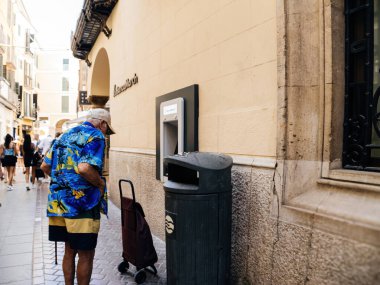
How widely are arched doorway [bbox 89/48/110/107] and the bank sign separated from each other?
3.84 metres

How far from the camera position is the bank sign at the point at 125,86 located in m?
7.39

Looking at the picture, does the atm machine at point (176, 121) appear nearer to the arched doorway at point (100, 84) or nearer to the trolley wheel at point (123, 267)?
the trolley wheel at point (123, 267)

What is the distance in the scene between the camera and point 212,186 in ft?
10.0

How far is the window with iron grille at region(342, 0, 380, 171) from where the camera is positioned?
104 inches

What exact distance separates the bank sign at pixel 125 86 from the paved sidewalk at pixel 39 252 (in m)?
2.83

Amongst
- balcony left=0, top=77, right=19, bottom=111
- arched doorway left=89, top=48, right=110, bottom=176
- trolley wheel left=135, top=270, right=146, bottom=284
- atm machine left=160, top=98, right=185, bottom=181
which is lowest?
trolley wheel left=135, top=270, right=146, bottom=284

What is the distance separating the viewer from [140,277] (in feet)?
13.3

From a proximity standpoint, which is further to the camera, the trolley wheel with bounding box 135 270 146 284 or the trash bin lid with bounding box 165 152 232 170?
the trolley wheel with bounding box 135 270 146 284

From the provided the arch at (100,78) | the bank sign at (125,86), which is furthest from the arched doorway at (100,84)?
the bank sign at (125,86)

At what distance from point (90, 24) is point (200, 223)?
974cm

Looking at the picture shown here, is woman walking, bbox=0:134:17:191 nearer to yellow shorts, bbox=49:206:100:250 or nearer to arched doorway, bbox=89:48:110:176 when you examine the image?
arched doorway, bbox=89:48:110:176

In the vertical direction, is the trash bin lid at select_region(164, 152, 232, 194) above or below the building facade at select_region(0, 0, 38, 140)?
below

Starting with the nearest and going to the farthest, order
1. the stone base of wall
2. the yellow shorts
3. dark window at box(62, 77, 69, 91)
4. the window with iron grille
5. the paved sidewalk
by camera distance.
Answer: the stone base of wall
the window with iron grille
the yellow shorts
the paved sidewalk
dark window at box(62, 77, 69, 91)

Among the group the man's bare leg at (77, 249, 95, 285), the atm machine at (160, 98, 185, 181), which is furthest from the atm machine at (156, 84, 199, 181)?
the man's bare leg at (77, 249, 95, 285)
